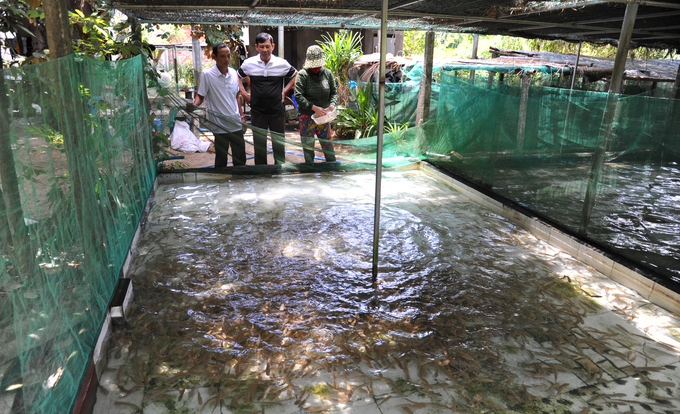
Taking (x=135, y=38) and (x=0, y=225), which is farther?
(x=135, y=38)

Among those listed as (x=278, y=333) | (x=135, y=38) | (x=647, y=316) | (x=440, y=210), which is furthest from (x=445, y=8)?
(x=278, y=333)

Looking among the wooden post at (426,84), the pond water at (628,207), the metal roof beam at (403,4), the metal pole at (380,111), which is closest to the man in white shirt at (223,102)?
the metal roof beam at (403,4)

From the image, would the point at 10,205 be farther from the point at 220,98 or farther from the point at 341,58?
the point at 341,58

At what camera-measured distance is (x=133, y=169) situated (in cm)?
398

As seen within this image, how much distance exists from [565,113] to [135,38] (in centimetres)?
466

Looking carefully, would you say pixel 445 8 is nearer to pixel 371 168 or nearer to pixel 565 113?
pixel 565 113

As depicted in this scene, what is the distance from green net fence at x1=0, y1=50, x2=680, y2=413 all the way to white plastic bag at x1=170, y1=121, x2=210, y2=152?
156cm

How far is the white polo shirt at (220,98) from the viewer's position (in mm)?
5714

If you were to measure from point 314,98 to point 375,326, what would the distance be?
4.07 metres

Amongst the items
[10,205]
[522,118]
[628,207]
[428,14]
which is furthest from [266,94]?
[10,205]

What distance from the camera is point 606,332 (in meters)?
2.80

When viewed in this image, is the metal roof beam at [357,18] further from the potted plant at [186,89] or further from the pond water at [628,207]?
the potted plant at [186,89]

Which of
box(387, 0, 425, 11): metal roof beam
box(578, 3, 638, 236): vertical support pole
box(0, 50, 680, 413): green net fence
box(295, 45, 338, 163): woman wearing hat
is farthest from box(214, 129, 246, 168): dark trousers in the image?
box(578, 3, 638, 236): vertical support pole

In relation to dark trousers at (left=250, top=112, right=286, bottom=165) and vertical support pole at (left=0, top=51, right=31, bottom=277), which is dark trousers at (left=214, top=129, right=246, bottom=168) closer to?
dark trousers at (left=250, top=112, right=286, bottom=165)
